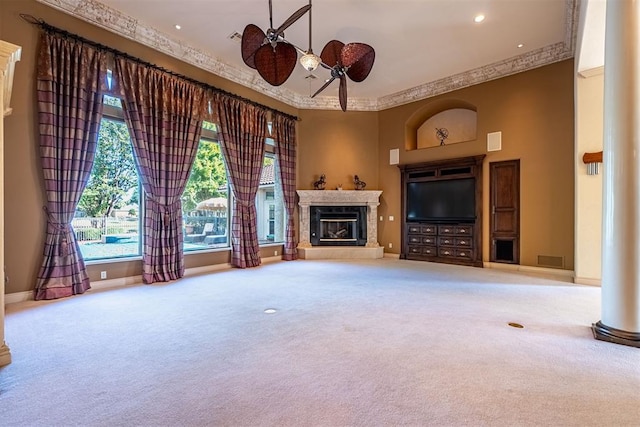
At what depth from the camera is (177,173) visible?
531 centimetres

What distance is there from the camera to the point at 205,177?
6152 mm

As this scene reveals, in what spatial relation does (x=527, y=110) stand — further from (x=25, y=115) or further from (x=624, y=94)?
(x=25, y=115)

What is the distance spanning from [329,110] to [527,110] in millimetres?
4358

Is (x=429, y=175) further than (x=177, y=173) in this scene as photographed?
Yes

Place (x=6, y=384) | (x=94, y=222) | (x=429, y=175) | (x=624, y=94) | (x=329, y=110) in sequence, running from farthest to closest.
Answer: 1. (x=329, y=110)
2. (x=429, y=175)
3. (x=94, y=222)
4. (x=624, y=94)
5. (x=6, y=384)

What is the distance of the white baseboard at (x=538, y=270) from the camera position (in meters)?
5.56

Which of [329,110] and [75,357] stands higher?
[329,110]

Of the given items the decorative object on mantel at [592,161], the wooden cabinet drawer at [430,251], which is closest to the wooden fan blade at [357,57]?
the decorative object on mantel at [592,161]

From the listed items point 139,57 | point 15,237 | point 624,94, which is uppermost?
point 139,57

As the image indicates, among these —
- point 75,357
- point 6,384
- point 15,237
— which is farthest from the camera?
point 15,237

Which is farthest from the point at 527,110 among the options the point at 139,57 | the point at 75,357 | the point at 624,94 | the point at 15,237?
the point at 15,237

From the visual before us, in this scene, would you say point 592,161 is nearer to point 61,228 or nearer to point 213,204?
point 213,204

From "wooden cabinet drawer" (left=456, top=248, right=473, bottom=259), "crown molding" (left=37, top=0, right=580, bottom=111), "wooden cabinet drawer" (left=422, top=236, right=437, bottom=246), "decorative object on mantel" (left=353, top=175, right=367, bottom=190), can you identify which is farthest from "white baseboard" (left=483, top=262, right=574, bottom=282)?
"crown molding" (left=37, top=0, right=580, bottom=111)

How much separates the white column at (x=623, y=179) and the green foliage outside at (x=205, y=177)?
226 inches
